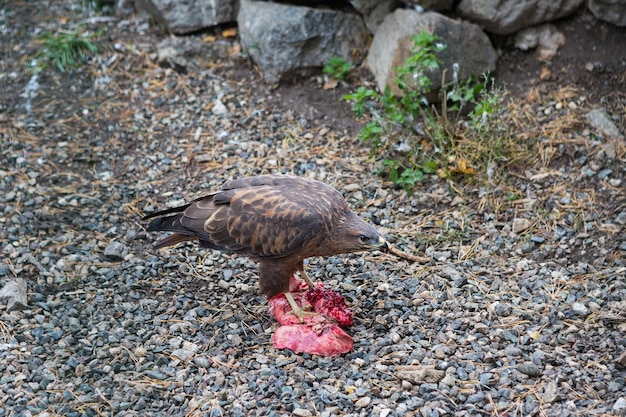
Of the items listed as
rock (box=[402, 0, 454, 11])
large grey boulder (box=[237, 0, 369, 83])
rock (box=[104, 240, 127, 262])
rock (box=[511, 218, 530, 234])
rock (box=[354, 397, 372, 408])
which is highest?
rock (box=[402, 0, 454, 11])

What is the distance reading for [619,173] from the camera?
218 inches

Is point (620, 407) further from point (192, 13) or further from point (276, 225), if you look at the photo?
point (192, 13)

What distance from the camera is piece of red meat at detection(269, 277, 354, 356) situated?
425cm

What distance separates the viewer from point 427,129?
19.3 ft

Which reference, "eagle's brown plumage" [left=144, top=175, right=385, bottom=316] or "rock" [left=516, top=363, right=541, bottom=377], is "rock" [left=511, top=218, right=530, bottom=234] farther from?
"rock" [left=516, top=363, right=541, bottom=377]

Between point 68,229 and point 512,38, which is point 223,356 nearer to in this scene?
point 68,229

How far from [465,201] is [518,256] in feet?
2.17

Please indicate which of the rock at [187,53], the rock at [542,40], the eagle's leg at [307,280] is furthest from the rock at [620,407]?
the rock at [187,53]

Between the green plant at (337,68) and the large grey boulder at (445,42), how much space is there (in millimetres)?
323

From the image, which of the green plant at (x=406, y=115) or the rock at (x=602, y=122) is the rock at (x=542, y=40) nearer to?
the rock at (x=602, y=122)

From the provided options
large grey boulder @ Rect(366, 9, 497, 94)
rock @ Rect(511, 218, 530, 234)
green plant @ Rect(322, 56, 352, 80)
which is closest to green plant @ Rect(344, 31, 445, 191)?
large grey boulder @ Rect(366, 9, 497, 94)

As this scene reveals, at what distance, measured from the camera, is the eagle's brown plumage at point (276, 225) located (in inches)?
171

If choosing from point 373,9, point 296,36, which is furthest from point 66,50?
point 373,9

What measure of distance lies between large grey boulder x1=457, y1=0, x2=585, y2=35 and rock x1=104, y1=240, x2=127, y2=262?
331 centimetres
